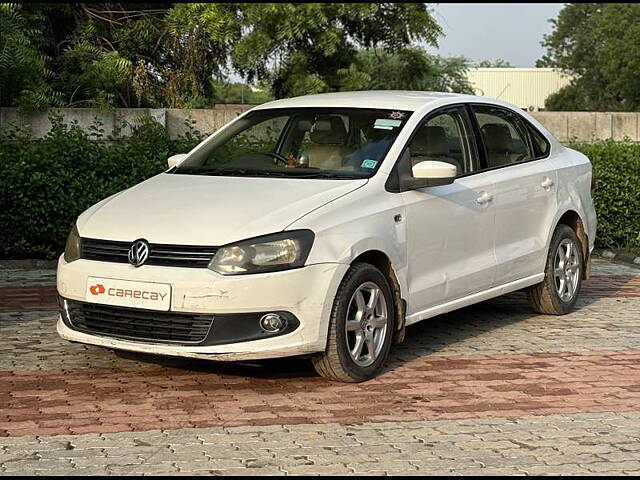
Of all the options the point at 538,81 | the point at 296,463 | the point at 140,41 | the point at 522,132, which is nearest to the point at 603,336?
the point at 522,132

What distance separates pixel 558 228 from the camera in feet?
31.5

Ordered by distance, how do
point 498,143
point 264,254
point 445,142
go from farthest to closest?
point 498,143, point 445,142, point 264,254

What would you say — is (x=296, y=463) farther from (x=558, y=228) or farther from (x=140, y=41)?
(x=140, y=41)

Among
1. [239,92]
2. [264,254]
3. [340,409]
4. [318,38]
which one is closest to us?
[340,409]

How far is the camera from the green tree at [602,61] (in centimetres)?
6072

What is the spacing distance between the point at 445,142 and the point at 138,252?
251 cm

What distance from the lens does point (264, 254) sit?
22.4 feet

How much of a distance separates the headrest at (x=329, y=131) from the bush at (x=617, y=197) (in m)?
6.13

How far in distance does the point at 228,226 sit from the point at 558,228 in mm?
3596

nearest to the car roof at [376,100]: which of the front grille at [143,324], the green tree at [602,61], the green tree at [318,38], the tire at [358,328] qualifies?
the tire at [358,328]

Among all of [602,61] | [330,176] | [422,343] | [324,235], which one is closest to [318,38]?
[422,343]

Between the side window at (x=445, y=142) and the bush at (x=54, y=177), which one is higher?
the side window at (x=445, y=142)

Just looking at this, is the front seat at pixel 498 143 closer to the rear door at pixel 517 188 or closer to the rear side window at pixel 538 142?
the rear door at pixel 517 188

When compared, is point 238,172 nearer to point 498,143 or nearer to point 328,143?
point 328,143
